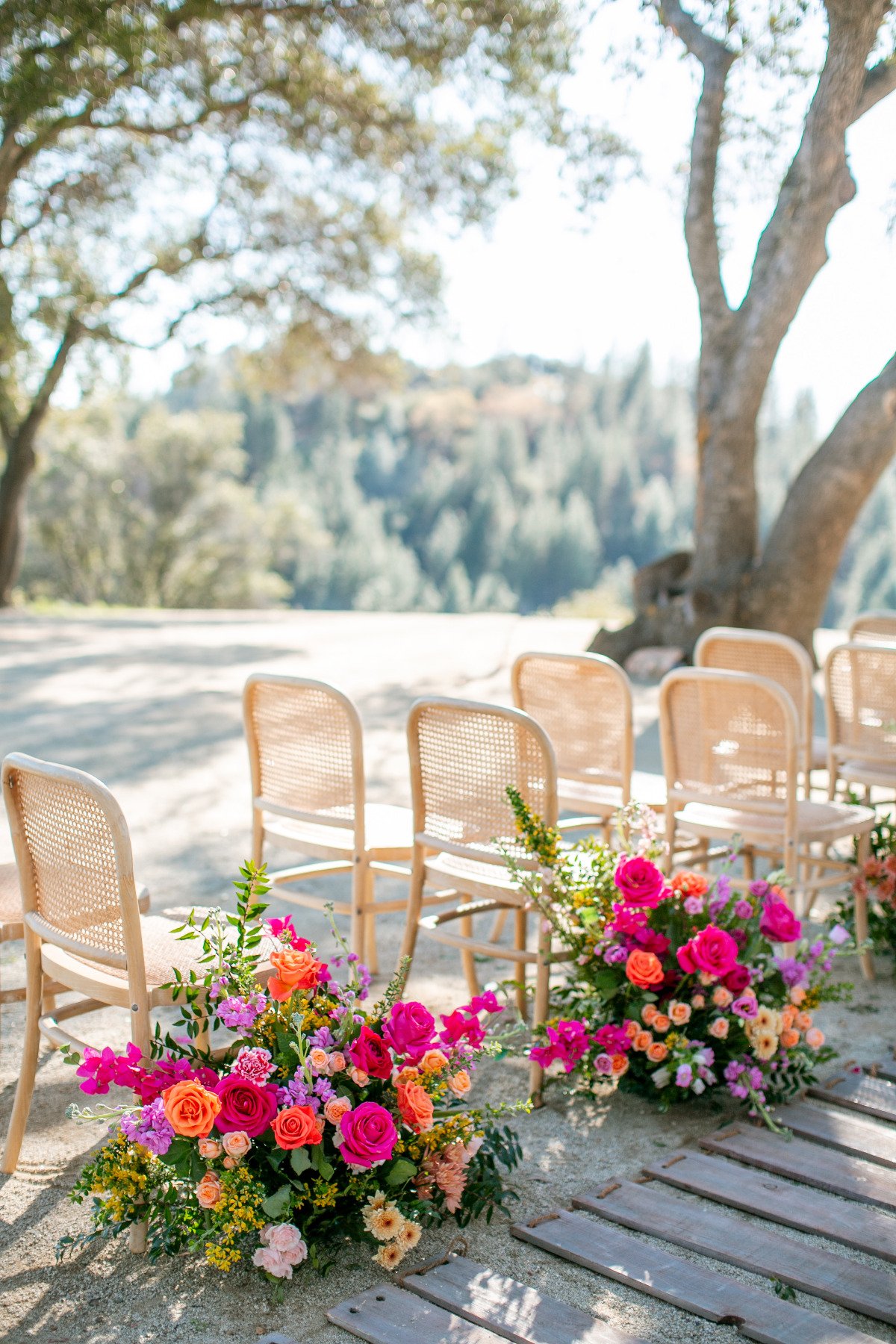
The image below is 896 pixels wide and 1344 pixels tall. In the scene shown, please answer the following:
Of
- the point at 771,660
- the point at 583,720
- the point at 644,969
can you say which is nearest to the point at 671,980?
the point at 644,969

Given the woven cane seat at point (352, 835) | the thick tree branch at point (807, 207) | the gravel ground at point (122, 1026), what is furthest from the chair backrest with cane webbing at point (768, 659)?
the thick tree branch at point (807, 207)

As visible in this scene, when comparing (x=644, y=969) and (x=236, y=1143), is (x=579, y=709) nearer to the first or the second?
(x=644, y=969)

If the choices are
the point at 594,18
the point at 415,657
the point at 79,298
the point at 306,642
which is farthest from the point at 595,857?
the point at 79,298

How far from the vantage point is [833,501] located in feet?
27.8

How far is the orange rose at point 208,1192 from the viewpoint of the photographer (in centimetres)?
203

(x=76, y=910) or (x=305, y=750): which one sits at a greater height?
(x=305, y=750)

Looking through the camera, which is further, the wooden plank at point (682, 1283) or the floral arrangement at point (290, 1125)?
the floral arrangement at point (290, 1125)

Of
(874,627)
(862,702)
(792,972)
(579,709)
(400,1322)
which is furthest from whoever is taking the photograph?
(874,627)

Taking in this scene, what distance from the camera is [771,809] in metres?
3.71

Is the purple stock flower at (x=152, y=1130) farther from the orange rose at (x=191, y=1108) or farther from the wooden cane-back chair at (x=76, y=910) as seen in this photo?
the wooden cane-back chair at (x=76, y=910)

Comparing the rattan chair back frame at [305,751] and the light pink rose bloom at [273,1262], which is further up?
the rattan chair back frame at [305,751]

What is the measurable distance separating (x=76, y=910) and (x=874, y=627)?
14.8 ft

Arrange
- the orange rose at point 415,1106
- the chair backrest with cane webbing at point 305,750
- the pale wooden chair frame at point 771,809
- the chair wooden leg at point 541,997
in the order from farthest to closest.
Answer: the pale wooden chair frame at point 771,809 → the chair backrest with cane webbing at point 305,750 → the chair wooden leg at point 541,997 → the orange rose at point 415,1106

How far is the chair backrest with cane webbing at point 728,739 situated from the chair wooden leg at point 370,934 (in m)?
0.99
